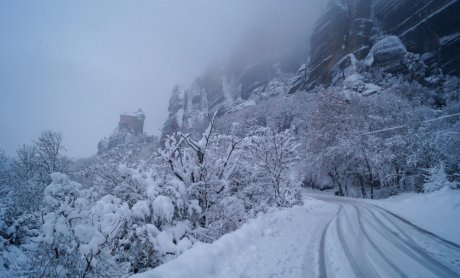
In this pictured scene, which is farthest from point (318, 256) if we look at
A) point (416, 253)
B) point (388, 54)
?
point (388, 54)

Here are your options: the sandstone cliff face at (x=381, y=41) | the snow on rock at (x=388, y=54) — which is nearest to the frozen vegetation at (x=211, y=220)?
the sandstone cliff face at (x=381, y=41)

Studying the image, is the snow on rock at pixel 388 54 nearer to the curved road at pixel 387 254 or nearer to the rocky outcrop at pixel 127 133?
the curved road at pixel 387 254

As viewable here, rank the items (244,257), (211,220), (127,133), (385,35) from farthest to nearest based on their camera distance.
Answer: (127,133), (385,35), (211,220), (244,257)

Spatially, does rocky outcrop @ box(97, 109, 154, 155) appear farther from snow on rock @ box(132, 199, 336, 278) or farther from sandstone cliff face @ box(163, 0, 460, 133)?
snow on rock @ box(132, 199, 336, 278)

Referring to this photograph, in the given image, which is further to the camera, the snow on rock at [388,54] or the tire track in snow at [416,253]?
the snow on rock at [388,54]

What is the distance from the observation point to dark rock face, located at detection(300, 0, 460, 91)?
6864 cm

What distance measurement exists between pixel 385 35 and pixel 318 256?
3991 inches

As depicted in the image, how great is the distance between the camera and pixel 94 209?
6656 millimetres

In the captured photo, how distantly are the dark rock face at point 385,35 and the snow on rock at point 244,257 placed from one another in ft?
252

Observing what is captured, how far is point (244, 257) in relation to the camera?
688 centimetres

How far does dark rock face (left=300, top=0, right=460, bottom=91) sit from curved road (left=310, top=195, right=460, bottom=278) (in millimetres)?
74091

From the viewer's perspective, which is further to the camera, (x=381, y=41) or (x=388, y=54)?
(x=381, y=41)

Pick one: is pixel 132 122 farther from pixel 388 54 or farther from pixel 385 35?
pixel 388 54

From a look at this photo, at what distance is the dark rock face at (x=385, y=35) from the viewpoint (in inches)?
2702
